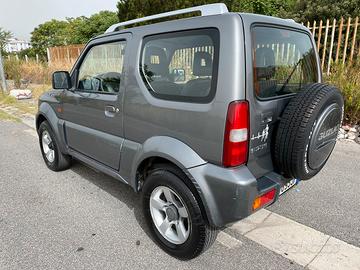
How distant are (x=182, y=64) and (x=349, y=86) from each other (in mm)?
4132

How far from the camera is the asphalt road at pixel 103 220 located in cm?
230

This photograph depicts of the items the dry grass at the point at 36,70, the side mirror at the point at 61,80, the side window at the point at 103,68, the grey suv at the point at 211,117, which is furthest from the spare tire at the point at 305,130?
the dry grass at the point at 36,70

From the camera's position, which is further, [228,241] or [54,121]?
[54,121]

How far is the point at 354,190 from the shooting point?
3.33m

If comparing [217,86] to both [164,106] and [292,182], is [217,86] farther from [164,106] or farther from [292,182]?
[292,182]

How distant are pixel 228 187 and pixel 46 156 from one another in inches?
A: 130

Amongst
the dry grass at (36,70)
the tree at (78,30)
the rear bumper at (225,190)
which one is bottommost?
the rear bumper at (225,190)

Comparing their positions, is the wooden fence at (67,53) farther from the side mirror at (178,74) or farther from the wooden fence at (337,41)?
the side mirror at (178,74)

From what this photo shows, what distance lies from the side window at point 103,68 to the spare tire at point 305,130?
1.51m

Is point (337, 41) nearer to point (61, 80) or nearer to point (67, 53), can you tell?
point (61, 80)

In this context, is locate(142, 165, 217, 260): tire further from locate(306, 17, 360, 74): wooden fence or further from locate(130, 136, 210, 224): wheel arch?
locate(306, 17, 360, 74): wooden fence

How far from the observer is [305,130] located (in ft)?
6.42

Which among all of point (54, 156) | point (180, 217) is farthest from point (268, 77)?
point (54, 156)

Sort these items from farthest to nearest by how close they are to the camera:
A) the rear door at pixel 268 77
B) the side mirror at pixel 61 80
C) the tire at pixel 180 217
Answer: the side mirror at pixel 61 80 < the tire at pixel 180 217 < the rear door at pixel 268 77
